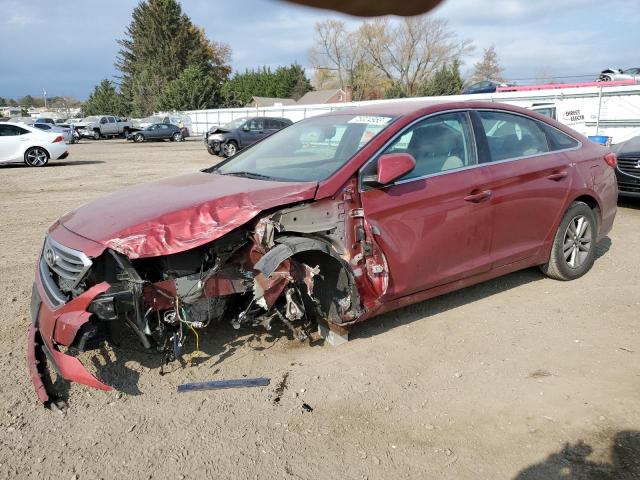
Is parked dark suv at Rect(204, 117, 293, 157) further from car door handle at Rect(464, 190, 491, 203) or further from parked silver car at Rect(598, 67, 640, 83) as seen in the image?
car door handle at Rect(464, 190, 491, 203)

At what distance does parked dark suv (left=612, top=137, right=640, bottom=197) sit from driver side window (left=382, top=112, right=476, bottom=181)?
17.5 ft

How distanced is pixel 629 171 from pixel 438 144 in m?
5.72

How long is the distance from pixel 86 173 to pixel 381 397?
14265mm

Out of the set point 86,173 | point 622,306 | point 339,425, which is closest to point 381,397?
point 339,425

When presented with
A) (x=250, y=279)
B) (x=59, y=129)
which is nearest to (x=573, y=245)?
(x=250, y=279)

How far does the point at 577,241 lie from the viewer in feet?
16.3

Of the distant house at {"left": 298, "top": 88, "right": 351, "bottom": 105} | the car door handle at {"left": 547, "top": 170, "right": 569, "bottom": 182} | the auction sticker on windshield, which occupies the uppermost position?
the distant house at {"left": 298, "top": 88, "right": 351, "bottom": 105}

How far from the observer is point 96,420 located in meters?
2.95

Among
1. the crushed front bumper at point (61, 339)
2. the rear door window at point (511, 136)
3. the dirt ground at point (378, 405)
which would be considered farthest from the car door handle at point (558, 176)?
the crushed front bumper at point (61, 339)

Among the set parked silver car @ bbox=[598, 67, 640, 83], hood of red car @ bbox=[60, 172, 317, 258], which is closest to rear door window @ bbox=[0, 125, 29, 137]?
hood of red car @ bbox=[60, 172, 317, 258]

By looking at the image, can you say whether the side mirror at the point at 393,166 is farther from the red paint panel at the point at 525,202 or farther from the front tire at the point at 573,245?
the front tire at the point at 573,245

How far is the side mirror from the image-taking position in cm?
343

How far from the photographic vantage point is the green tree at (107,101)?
242ft

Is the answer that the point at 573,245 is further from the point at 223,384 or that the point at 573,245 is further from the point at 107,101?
the point at 107,101
